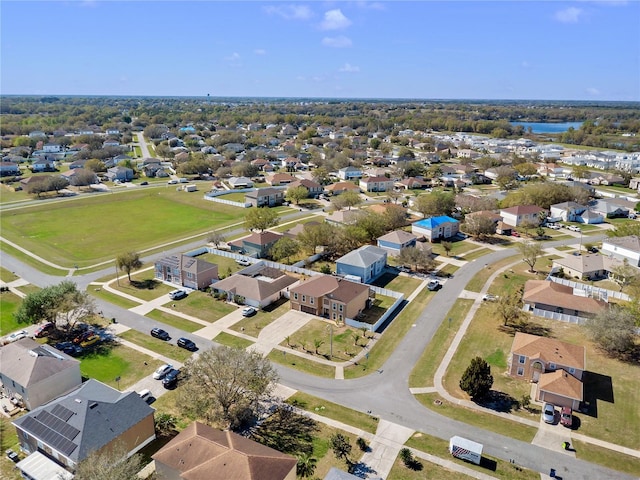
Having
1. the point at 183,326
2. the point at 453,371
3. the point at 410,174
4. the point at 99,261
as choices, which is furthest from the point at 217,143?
the point at 453,371

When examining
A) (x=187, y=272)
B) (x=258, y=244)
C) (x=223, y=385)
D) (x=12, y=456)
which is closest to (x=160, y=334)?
(x=187, y=272)

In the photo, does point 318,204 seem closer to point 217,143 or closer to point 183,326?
point 183,326

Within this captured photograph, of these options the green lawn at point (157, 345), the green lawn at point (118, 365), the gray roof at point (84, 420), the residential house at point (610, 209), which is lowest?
the green lawn at point (118, 365)

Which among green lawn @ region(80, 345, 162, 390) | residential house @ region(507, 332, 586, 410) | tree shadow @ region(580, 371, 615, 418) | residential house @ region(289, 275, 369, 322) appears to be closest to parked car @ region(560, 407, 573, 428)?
residential house @ region(507, 332, 586, 410)

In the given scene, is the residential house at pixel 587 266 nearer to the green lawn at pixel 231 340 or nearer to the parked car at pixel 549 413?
the parked car at pixel 549 413

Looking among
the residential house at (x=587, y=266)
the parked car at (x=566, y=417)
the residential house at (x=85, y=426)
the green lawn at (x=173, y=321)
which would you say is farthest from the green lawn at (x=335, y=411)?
the residential house at (x=587, y=266)

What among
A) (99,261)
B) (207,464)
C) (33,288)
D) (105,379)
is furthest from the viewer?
(99,261)
